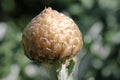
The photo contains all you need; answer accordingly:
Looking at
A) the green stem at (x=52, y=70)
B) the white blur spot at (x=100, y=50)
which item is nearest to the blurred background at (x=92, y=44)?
the white blur spot at (x=100, y=50)

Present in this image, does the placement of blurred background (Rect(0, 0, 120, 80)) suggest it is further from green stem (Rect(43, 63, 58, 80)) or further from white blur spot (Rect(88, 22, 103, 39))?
green stem (Rect(43, 63, 58, 80))

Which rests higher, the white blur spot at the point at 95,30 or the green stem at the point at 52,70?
the green stem at the point at 52,70

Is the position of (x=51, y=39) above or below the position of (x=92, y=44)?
above

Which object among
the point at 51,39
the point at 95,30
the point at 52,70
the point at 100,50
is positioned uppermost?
the point at 51,39

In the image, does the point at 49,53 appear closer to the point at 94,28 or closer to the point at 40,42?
the point at 40,42

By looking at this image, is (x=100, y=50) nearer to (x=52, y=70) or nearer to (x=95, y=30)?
(x=95, y=30)

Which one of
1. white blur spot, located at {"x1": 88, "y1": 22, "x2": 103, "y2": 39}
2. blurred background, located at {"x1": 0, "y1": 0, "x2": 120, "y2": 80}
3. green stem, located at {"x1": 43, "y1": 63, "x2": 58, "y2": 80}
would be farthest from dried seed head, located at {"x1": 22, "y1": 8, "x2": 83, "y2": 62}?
white blur spot, located at {"x1": 88, "y1": 22, "x2": 103, "y2": 39}

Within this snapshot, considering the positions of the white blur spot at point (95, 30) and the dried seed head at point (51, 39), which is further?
the white blur spot at point (95, 30)

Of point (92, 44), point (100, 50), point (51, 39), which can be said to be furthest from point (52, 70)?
point (100, 50)

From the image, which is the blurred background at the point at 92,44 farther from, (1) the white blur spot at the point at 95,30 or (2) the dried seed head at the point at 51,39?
(2) the dried seed head at the point at 51,39
